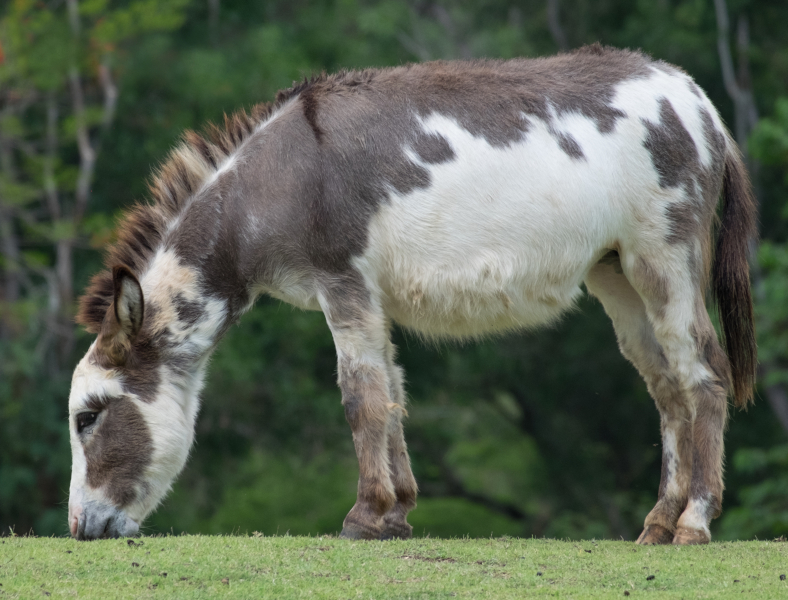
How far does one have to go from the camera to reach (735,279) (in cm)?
613

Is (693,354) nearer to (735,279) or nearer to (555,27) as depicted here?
(735,279)

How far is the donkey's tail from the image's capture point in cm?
614

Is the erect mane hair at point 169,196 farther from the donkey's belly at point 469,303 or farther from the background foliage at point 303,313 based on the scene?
the background foliage at point 303,313

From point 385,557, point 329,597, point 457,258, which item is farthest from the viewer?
point 457,258

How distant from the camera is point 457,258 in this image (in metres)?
5.43

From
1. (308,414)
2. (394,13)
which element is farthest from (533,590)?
(394,13)

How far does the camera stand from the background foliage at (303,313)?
47.0 feet

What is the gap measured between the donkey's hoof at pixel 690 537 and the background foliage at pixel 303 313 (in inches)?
298

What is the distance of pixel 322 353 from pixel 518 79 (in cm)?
1128

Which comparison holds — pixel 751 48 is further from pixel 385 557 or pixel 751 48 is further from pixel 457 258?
pixel 385 557

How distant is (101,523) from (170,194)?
74.6 inches

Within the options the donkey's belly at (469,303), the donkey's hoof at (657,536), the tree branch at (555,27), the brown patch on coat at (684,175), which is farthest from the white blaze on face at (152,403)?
the tree branch at (555,27)

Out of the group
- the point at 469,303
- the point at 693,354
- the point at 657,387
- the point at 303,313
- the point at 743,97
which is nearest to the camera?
the point at 469,303

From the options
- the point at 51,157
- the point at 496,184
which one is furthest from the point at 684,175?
the point at 51,157
